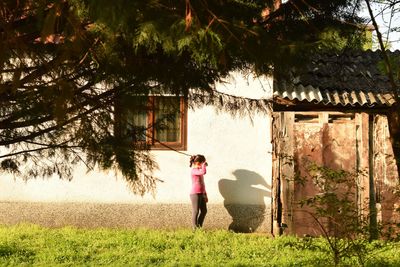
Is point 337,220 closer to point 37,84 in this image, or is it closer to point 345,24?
point 345,24

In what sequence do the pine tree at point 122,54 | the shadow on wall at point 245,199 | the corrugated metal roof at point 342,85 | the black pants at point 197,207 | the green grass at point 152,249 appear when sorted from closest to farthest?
the pine tree at point 122,54 → the green grass at point 152,249 → the corrugated metal roof at point 342,85 → the black pants at point 197,207 → the shadow on wall at point 245,199

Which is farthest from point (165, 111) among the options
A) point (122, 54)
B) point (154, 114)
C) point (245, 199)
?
point (245, 199)

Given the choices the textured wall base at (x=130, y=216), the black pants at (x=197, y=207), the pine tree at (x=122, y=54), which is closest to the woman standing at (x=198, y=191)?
the black pants at (x=197, y=207)

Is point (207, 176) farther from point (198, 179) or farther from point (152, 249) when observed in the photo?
point (152, 249)

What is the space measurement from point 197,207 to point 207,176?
682 millimetres

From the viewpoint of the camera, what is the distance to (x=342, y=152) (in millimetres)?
9234

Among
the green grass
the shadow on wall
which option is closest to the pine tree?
the green grass

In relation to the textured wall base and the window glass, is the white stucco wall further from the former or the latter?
the window glass

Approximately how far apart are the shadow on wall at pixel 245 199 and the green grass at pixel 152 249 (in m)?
0.40

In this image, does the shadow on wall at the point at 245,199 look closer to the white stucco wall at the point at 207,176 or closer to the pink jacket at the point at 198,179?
the white stucco wall at the point at 207,176

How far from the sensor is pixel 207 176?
10039 millimetres

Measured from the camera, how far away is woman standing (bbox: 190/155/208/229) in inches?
378

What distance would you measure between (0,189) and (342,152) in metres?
5.78

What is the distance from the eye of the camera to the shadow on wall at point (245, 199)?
9891 mm
